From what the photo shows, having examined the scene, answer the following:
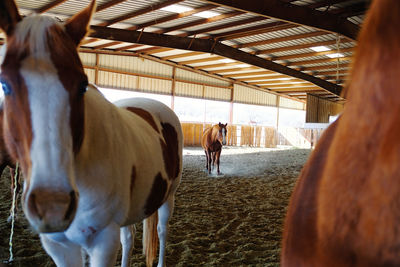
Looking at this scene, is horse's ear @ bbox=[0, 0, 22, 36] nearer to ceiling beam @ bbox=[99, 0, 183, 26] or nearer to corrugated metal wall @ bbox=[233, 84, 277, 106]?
ceiling beam @ bbox=[99, 0, 183, 26]

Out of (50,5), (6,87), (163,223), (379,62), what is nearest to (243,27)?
(50,5)

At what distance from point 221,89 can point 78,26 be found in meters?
20.0

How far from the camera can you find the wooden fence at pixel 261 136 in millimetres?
19344

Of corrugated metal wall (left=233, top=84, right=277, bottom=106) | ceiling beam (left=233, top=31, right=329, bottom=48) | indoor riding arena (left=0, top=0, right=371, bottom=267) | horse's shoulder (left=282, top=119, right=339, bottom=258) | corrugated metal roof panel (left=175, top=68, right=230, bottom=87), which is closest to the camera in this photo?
horse's shoulder (left=282, top=119, right=339, bottom=258)

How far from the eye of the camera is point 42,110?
100 cm

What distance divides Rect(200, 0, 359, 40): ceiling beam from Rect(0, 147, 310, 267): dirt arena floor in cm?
363

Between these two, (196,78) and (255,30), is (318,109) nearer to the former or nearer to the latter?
(196,78)

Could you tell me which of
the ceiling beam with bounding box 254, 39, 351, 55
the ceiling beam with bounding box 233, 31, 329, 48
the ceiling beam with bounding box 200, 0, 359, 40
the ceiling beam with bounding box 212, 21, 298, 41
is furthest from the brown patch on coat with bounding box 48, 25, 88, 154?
the ceiling beam with bounding box 254, 39, 351, 55

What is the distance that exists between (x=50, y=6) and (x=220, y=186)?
23.7 ft

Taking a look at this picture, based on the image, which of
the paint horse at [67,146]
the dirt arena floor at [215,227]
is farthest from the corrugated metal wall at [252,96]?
the paint horse at [67,146]

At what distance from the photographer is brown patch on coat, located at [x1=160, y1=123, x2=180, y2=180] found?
2288 mm

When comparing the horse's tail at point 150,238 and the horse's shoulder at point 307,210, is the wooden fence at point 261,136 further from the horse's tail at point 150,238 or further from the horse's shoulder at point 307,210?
the horse's shoulder at point 307,210

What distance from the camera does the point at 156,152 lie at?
209 cm

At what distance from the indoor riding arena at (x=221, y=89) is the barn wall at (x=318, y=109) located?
8cm
